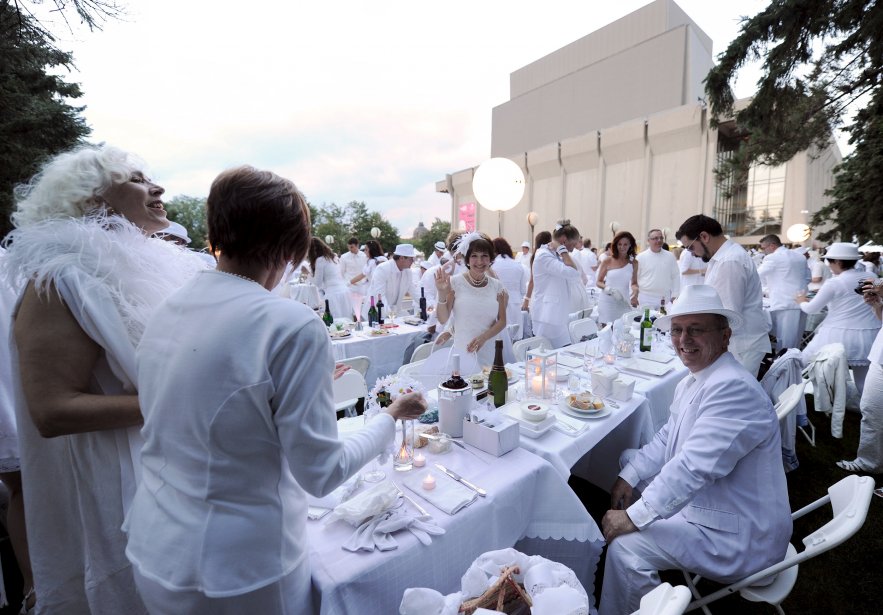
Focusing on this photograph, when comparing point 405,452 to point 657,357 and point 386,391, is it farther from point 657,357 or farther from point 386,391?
point 657,357

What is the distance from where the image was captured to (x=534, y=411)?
6.88 ft

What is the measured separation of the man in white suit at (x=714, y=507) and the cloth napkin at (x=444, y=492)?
77 cm

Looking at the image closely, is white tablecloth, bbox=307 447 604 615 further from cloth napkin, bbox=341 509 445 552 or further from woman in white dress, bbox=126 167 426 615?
woman in white dress, bbox=126 167 426 615

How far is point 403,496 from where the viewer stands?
147cm

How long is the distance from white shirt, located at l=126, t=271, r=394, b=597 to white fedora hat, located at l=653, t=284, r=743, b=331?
1.67m

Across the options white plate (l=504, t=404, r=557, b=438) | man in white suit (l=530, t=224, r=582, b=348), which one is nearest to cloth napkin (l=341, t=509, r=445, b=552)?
white plate (l=504, t=404, r=557, b=438)

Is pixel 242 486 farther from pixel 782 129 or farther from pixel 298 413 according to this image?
pixel 782 129

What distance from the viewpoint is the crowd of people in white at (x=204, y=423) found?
2.94ft

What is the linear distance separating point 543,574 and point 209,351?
109cm

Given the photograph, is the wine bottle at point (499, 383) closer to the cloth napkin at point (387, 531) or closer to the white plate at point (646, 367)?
the cloth napkin at point (387, 531)

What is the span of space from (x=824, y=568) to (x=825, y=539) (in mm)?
1512

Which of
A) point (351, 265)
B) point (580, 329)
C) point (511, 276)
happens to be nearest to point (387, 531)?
point (580, 329)

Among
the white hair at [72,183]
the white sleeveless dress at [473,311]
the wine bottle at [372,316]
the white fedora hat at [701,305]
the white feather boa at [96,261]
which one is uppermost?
the white hair at [72,183]

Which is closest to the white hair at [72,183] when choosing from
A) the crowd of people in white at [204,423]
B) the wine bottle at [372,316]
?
the crowd of people in white at [204,423]
